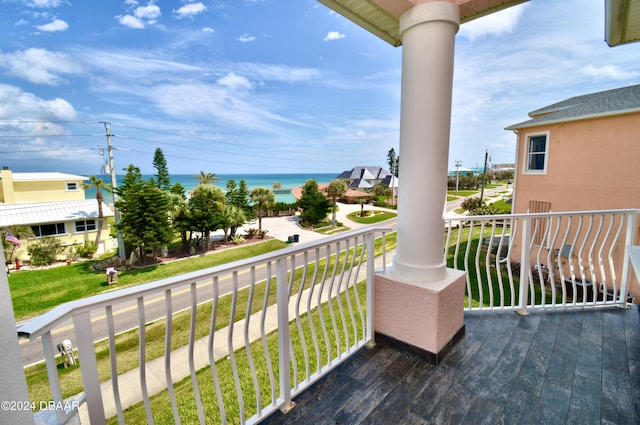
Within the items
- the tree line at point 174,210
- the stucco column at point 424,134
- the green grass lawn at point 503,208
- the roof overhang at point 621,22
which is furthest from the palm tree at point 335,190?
the stucco column at point 424,134

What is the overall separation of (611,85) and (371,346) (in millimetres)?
12502

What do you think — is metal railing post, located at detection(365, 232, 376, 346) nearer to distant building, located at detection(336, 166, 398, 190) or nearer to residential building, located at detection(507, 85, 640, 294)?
residential building, located at detection(507, 85, 640, 294)

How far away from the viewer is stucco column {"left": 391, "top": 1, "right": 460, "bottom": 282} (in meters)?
1.96

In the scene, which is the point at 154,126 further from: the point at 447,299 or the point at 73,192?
the point at 447,299

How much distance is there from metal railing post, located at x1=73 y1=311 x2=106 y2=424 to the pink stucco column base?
1863 millimetres

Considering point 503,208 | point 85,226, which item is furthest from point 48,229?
point 503,208

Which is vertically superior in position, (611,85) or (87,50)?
(87,50)

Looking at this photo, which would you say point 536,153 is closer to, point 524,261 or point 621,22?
point 621,22

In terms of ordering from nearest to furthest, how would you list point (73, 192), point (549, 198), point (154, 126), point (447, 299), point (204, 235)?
point (447, 299) → point (549, 198) → point (204, 235) → point (73, 192) → point (154, 126)

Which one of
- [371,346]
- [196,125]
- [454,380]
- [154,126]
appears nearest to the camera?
[454,380]

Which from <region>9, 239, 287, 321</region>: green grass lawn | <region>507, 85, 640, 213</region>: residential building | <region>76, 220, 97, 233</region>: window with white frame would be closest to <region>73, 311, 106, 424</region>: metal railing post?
<region>507, 85, 640, 213</region>: residential building

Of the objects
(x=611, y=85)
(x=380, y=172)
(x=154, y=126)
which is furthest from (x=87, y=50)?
(x=611, y=85)

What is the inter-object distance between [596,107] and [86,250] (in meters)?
24.2

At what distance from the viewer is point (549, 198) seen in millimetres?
8516
